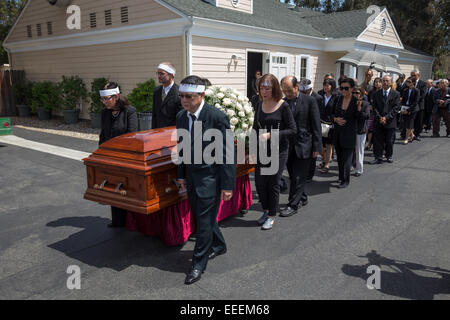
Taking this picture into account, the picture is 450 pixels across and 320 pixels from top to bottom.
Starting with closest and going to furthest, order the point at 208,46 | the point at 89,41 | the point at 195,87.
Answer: the point at 195,87 < the point at 208,46 < the point at 89,41

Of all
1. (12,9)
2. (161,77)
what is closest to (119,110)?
(161,77)

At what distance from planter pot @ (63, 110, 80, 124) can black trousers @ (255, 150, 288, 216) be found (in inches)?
480

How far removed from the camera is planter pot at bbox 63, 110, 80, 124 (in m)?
14.6

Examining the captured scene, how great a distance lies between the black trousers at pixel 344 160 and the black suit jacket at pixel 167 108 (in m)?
3.32

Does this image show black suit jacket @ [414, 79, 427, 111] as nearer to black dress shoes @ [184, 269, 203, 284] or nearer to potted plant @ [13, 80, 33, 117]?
black dress shoes @ [184, 269, 203, 284]

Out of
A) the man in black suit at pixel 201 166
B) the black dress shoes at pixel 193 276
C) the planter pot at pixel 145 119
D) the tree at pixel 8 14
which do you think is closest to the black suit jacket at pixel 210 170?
the man in black suit at pixel 201 166

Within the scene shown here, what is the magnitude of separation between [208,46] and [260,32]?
270 centimetres

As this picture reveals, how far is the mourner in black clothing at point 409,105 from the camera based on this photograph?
11.1m

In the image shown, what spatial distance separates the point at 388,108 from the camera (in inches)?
340

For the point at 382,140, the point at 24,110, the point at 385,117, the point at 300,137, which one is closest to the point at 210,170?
the point at 300,137

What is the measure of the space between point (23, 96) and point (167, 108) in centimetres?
1572

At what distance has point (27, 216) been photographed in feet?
17.0

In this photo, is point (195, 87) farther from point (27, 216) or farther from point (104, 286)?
point (27, 216)

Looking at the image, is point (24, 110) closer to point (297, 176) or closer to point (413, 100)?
point (297, 176)
